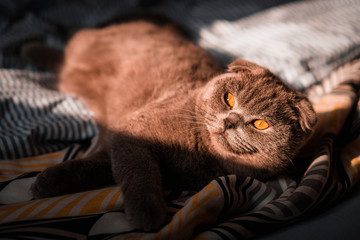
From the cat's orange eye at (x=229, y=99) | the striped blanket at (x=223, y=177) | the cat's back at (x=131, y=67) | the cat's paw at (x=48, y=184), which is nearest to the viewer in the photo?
the striped blanket at (x=223, y=177)

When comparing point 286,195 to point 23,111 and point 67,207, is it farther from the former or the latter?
point 23,111

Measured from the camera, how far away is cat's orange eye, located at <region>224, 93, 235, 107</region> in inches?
34.7

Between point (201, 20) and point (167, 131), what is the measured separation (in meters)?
1.29

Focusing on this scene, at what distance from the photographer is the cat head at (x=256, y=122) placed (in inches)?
32.1

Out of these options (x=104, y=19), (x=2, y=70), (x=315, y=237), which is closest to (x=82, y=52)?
(x=2, y=70)

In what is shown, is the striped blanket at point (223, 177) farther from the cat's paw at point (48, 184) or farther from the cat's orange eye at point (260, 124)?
the cat's orange eye at point (260, 124)

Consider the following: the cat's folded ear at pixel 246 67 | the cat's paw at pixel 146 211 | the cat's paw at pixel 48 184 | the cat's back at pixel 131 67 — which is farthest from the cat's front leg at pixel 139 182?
the cat's folded ear at pixel 246 67

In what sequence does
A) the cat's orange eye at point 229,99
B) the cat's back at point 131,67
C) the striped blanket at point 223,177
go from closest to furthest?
the striped blanket at point 223,177 → the cat's orange eye at point 229,99 → the cat's back at point 131,67

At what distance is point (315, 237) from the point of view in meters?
0.62

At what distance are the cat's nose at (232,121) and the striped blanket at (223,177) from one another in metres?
0.17

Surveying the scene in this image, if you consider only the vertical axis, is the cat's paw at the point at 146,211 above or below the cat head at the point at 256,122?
below

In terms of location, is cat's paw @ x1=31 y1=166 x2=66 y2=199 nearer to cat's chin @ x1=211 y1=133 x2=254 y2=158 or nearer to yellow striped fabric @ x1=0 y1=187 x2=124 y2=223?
yellow striped fabric @ x1=0 y1=187 x2=124 y2=223

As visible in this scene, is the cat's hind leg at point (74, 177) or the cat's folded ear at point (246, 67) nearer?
the cat's hind leg at point (74, 177)

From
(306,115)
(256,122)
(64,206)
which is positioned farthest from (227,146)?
(64,206)
